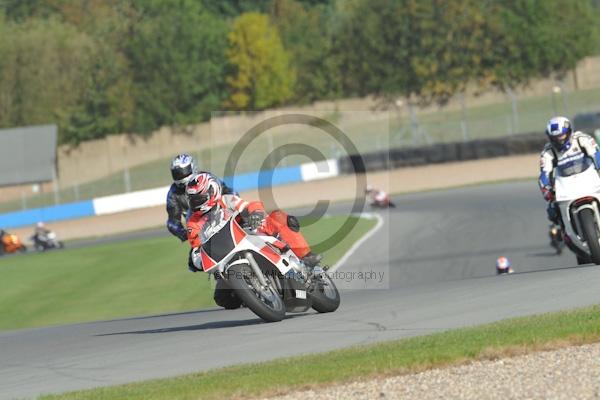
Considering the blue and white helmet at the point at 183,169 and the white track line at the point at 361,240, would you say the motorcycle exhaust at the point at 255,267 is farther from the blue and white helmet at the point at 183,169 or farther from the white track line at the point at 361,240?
the white track line at the point at 361,240

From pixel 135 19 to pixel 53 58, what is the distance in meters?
6.23

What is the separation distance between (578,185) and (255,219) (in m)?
4.59

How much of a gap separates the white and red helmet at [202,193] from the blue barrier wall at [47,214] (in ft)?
116

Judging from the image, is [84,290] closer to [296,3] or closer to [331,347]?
[331,347]

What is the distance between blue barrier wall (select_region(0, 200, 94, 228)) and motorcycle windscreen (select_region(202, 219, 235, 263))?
35.7m

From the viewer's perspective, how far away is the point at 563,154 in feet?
47.0

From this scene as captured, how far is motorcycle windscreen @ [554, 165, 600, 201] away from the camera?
549 inches

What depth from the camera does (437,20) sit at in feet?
253

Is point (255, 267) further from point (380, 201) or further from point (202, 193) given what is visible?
point (380, 201)

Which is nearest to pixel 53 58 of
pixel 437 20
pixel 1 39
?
pixel 1 39

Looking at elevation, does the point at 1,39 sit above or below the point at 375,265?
above

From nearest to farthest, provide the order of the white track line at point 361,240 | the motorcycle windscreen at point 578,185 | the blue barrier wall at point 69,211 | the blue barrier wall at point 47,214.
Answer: the motorcycle windscreen at point 578,185, the white track line at point 361,240, the blue barrier wall at point 69,211, the blue barrier wall at point 47,214

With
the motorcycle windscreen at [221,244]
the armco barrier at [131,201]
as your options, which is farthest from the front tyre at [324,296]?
the armco barrier at [131,201]

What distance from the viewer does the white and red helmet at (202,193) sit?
37.5ft
